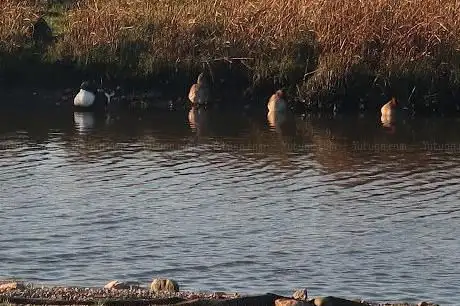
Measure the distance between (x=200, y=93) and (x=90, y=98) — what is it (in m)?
2.10

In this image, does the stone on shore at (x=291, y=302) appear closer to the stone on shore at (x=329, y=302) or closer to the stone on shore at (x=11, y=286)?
the stone on shore at (x=329, y=302)

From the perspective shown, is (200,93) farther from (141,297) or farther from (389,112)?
(141,297)

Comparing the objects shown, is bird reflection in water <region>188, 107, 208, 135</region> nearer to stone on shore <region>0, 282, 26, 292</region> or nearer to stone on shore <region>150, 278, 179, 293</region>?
stone on shore <region>150, 278, 179, 293</region>

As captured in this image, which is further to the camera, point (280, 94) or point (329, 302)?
point (280, 94)

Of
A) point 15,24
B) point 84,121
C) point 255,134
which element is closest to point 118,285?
point 255,134

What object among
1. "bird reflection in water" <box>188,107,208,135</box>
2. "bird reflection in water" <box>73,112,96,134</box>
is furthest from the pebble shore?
"bird reflection in water" <box>73,112,96,134</box>

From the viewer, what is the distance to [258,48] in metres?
23.5

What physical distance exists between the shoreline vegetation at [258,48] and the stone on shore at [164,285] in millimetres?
12421

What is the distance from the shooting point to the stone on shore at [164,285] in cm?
1020

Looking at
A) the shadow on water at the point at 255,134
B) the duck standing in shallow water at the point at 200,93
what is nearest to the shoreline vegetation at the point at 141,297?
the shadow on water at the point at 255,134

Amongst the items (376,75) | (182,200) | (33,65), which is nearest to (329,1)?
(376,75)

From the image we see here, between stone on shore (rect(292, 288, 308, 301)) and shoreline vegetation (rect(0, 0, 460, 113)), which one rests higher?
shoreline vegetation (rect(0, 0, 460, 113))

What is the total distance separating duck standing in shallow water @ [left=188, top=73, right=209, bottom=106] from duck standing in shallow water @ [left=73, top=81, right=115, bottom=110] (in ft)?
5.73

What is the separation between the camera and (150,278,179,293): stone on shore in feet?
33.4
